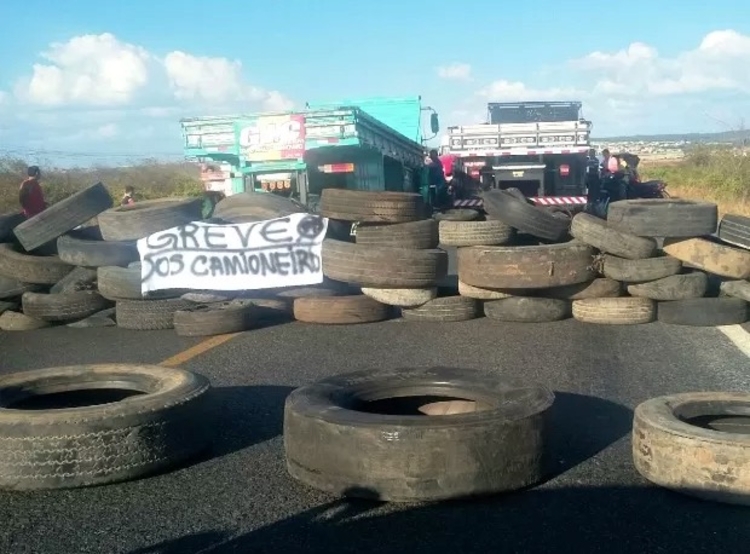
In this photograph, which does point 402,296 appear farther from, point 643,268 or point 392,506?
point 392,506

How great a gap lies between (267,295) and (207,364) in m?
2.72

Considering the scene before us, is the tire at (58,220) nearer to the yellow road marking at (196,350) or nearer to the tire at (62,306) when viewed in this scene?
the tire at (62,306)

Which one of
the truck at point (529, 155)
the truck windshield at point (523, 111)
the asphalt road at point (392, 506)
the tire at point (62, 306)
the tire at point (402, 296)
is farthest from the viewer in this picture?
the truck windshield at point (523, 111)

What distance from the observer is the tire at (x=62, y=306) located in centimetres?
1000

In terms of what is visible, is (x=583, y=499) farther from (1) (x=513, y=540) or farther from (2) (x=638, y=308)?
(2) (x=638, y=308)

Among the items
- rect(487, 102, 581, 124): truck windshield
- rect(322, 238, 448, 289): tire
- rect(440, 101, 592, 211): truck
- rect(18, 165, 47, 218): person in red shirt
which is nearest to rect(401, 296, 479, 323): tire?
rect(322, 238, 448, 289): tire

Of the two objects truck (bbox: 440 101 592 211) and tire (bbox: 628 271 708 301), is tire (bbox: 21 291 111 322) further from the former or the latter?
truck (bbox: 440 101 592 211)

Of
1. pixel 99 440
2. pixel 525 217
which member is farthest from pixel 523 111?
pixel 99 440

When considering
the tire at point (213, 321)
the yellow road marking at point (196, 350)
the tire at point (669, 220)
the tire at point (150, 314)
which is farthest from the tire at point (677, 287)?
the tire at point (150, 314)

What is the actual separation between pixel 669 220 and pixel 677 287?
2.23ft

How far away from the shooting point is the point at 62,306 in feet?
32.8

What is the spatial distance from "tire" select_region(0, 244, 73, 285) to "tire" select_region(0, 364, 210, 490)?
568cm

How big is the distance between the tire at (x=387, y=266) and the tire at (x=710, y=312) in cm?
244

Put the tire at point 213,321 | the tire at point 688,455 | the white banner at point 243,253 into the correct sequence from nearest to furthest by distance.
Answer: the tire at point 688,455
the tire at point 213,321
the white banner at point 243,253
